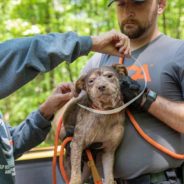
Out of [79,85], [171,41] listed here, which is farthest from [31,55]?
[171,41]

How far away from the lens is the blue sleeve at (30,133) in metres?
2.64

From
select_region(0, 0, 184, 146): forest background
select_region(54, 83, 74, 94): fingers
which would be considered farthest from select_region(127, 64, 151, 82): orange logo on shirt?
select_region(0, 0, 184, 146): forest background

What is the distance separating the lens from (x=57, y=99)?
2.51 metres

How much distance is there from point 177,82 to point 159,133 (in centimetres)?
35

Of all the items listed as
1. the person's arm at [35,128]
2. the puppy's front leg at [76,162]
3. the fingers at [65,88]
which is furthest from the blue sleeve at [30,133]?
the puppy's front leg at [76,162]

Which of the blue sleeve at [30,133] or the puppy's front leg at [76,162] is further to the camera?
the blue sleeve at [30,133]

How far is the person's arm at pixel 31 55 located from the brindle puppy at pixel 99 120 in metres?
0.40

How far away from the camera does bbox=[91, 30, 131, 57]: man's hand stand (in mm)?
1987

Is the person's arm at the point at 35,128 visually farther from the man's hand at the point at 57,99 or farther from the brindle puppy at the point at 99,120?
the brindle puppy at the point at 99,120

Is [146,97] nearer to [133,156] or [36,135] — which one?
[133,156]

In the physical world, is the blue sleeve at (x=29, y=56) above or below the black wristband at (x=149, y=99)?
above

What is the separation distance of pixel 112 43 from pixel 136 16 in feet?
1.66

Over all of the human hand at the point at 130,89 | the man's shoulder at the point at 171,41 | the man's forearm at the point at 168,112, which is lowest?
the man's forearm at the point at 168,112

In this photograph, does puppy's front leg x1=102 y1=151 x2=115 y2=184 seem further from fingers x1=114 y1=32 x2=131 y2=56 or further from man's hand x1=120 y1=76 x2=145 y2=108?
fingers x1=114 y1=32 x2=131 y2=56
